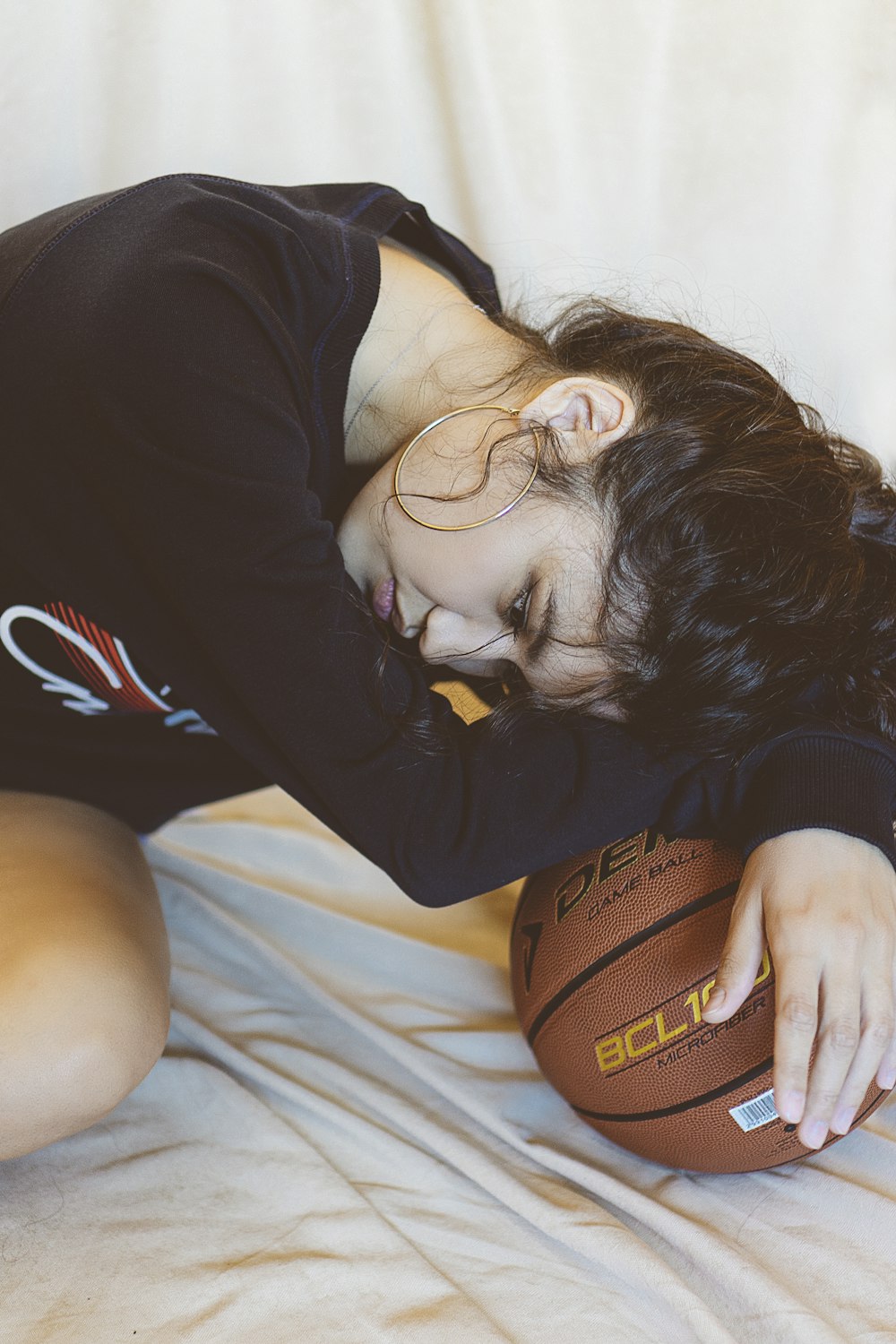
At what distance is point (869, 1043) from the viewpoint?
0.85 metres

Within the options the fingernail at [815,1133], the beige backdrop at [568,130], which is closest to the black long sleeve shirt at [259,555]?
the fingernail at [815,1133]

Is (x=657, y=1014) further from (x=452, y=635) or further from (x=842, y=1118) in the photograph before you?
(x=452, y=635)

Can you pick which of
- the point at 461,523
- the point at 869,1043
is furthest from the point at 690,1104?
the point at 461,523

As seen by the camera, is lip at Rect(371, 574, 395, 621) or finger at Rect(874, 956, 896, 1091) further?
lip at Rect(371, 574, 395, 621)

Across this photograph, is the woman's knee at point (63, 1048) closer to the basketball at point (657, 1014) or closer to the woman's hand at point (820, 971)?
the basketball at point (657, 1014)

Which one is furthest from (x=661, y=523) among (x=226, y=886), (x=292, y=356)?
(x=226, y=886)

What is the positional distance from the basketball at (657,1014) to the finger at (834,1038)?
1.8 inches

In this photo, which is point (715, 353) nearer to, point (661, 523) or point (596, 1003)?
point (661, 523)

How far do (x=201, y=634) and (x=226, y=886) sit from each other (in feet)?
1.95

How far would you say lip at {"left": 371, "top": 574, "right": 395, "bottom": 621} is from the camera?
1.02 m

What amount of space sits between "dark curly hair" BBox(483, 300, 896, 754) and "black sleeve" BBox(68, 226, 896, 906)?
0.15 feet

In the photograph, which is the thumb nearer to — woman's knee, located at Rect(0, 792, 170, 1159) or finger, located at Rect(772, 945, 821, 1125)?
finger, located at Rect(772, 945, 821, 1125)

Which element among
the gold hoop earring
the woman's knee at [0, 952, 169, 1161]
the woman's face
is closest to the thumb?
the woman's face

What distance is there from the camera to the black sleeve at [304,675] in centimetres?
86
